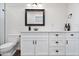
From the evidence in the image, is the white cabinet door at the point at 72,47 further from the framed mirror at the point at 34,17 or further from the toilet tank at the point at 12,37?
the toilet tank at the point at 12,37

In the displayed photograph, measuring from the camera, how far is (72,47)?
3.43 metres

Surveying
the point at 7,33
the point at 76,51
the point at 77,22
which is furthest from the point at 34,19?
the point at 76,51

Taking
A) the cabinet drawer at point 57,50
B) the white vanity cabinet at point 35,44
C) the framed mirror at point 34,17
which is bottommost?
the cabinet drawer at point 57,50

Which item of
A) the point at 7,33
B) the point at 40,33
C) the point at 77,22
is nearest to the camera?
the point at 40,33

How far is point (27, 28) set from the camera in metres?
3.99

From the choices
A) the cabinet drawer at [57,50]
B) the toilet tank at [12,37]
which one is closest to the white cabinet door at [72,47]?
the cabinet drawer at [57,50]

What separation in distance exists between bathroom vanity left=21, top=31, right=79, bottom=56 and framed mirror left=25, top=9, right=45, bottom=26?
0.62 m

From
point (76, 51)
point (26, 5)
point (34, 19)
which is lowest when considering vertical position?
point (76, 51)

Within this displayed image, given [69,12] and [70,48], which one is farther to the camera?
[69,12]

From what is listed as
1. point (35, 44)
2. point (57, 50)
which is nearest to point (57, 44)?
point (57, 50)

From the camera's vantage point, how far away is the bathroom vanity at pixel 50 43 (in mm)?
3396

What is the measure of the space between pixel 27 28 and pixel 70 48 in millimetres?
1429

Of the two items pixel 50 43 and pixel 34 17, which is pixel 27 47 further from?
pixel 34 17

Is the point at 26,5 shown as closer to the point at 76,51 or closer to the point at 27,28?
the point at 27,28
